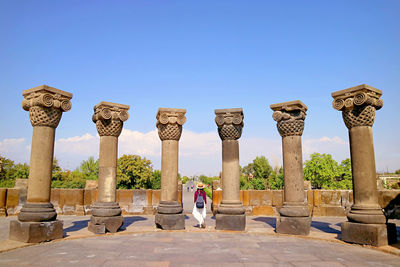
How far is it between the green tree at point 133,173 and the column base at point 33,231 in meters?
50.0

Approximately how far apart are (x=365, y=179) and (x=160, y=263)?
6.04 metres

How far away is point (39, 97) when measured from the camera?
331 inches

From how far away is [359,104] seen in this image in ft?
27.3

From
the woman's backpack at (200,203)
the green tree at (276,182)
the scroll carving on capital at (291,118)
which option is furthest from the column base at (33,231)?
the green tree at (276,182)

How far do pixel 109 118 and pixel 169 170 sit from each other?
275cm

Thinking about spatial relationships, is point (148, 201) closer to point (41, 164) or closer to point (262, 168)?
point (41, 164)

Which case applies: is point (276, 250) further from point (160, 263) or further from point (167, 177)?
point (167, 177)

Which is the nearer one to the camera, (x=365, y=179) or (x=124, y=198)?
(x=365, y=179)

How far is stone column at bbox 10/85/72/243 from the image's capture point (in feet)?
25.8

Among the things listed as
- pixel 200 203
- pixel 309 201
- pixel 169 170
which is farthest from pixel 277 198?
pixel 169 170

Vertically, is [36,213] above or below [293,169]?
below

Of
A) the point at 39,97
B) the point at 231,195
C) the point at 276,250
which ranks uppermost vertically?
the point at 39,97

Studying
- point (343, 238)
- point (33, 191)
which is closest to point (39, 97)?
point (33, 191)

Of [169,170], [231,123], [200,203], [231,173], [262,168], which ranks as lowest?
[200,203]
